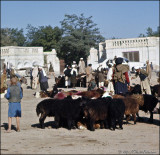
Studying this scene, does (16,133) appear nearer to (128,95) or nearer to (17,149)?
(17,149)

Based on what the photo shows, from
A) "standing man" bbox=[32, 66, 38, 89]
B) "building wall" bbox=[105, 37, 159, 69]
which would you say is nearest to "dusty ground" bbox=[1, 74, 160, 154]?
"standing man" bbox=[32, 66, 38, 89]

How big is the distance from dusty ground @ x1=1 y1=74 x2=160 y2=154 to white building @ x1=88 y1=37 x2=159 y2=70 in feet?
103

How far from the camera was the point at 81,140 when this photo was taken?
9461mm

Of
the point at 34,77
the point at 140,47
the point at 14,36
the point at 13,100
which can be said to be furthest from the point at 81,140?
the point at 14,36

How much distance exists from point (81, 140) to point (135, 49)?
3601 centimetres

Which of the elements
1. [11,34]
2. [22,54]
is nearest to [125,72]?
[22,54]

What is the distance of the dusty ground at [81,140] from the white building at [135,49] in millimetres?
31442

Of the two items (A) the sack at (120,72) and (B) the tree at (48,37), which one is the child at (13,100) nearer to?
(A) the sack at (120,72)

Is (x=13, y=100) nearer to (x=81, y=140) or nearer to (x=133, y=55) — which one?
(x=81, y=140)

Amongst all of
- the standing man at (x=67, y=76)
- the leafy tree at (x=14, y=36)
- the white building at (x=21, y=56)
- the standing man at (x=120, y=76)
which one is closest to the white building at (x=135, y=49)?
the white building at (x=21, y=56)

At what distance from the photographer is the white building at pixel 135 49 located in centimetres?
4388

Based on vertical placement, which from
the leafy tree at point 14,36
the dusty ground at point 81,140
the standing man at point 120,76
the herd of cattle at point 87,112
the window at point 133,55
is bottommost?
the dusty ground at point 81,140

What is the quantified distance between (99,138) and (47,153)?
238 centimetres

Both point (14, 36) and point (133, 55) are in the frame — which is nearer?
point (133, 55)
